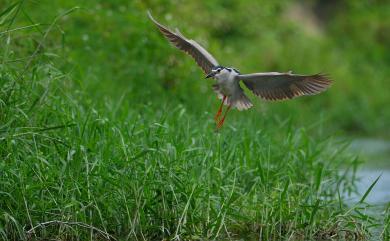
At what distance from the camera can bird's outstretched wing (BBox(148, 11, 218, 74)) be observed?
6531 mm

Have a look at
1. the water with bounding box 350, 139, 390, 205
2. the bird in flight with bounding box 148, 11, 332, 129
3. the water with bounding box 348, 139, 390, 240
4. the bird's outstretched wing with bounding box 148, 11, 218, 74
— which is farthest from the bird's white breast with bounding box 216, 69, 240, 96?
the water with bounding box 350, 139, 390, 205

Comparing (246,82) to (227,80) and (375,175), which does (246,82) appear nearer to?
(227,80)

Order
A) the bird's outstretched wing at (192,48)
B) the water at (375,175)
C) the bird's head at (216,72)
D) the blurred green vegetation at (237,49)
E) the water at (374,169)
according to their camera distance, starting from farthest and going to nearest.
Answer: the blurred green vegetation at (237,49)
the water at (374,169)
the water at (375,175)
the bird's outstretched wing at (192,48)
the bird's head at (216,72)

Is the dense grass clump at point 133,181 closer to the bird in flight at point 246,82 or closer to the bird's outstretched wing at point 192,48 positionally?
the bird in flight at point 246,82

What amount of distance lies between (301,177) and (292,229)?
3.81 feet

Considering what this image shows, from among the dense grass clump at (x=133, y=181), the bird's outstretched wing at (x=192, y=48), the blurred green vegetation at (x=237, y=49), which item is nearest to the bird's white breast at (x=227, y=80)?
the bird's outstretched wing at (x=192, y=48)

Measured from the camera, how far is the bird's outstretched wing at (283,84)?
6.11 meters

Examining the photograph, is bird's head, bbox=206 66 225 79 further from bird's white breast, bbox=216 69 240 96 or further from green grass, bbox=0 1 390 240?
green grass, bbox=0 1 390 240

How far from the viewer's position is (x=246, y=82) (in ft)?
21.5

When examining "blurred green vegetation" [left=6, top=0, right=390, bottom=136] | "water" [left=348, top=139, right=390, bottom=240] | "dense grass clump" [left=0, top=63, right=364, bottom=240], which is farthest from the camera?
"blurred green vegetation" [left=6, top=0, right=390, bottom=136]

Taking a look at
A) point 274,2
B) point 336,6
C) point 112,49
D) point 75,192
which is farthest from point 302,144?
point 336,6

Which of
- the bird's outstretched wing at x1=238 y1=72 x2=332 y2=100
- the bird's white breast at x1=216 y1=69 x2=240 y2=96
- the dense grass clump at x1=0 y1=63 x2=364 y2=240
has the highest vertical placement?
the bird's outstretched wing at x1=238 y1=72 x2=332 y2=100

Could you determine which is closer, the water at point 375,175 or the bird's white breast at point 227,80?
the bird's white breast at point 227,80

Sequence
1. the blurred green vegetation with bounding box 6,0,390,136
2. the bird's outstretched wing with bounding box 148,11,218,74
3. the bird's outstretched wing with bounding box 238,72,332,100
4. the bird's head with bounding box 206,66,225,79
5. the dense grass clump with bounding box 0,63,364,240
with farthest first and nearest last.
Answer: the blurred green vegetation with bounding box 6,0,390,136, the bird's outstretched wing with bounding box 148,11,218,74, the bird's head with bounding box 206,66,225,79, the bird's outstretched wing with bounding box 238,72,332,100, the dense grass clump with bounding box 0,63,364,240
